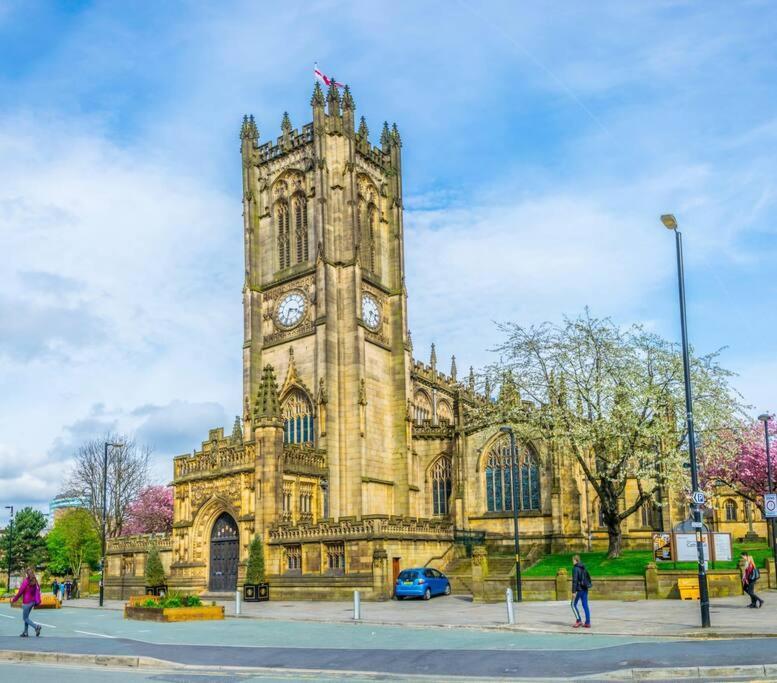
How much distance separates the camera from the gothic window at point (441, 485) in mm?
54344

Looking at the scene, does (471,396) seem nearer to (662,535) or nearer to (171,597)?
(662,535)

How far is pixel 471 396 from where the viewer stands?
6347 cm

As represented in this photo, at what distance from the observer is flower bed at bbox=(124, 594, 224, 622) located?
2769 centimetres

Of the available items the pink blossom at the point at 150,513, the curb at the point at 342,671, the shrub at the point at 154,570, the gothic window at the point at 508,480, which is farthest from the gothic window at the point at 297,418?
the curb at the point at 342,671

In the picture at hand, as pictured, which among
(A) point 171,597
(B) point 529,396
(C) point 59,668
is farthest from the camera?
(B) point 529,396

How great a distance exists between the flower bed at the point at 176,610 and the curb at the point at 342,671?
10.2 meters

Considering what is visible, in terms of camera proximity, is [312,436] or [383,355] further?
[383,355]

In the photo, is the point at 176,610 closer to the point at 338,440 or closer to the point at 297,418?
the point at 338,440

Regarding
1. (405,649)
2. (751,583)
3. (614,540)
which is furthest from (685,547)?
(405,649)

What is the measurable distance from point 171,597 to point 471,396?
37330 mm

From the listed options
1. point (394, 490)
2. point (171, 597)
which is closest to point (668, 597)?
point (171, 597)

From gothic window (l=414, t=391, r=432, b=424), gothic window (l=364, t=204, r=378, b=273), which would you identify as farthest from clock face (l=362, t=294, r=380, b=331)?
gothic window (l=414, t=391, r=432, b=424)

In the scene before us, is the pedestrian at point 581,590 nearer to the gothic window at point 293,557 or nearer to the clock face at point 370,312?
the gothic window at point 293,557

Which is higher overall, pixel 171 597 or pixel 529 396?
pixel 529 396
